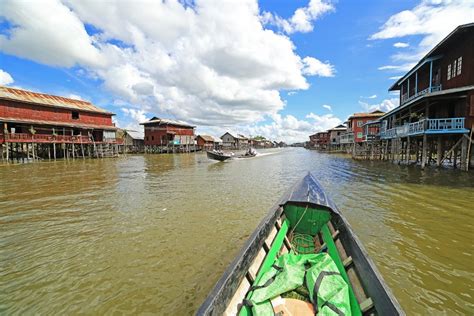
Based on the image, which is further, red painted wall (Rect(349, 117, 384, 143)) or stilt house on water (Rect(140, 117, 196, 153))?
stilt house on water (Rect(140, 117, 196, 153))

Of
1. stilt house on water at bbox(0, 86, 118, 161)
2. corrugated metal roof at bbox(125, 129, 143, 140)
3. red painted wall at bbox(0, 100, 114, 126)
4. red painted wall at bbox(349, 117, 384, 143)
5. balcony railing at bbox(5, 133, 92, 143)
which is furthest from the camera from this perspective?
corrugated metal roof at bbox(125, 129, 143, 140)

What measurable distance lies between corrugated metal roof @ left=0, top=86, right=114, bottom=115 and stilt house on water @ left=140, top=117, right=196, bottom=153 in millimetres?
13934

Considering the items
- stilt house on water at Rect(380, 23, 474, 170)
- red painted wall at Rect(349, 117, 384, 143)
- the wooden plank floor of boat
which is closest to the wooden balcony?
the wooden plank floor of boat

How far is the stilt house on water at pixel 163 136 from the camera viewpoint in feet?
160

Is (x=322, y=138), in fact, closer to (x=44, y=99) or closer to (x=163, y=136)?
(x=163, y=136)

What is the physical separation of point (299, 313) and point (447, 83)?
74.3 feet

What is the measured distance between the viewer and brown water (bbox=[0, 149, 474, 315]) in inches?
140

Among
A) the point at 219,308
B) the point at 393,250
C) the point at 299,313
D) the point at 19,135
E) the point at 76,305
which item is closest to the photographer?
the point at 219,308

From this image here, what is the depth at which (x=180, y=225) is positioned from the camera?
6.64 m

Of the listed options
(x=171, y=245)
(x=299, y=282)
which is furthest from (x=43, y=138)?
(x=299, y=282)

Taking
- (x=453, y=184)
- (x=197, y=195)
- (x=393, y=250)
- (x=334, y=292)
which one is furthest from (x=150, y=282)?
(x=453, y=184)

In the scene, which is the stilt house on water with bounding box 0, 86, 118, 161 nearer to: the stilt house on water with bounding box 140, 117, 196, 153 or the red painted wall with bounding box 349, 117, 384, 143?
the stilt house on water with bounding box 140, 117, 196, 153

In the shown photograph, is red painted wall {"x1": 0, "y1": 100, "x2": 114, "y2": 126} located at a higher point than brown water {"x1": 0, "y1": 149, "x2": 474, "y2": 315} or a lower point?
higher

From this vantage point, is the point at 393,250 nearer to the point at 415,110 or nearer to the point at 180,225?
the point at 180,225
